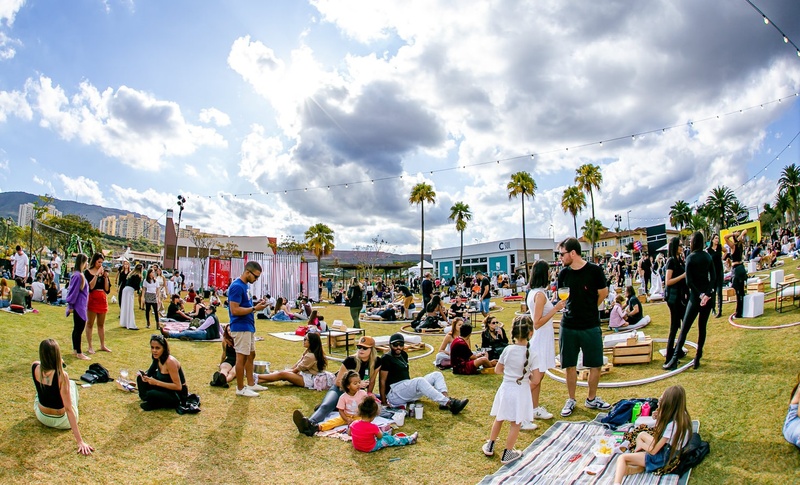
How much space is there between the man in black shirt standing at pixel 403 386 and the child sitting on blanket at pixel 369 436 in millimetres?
1065

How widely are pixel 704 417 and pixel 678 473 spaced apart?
145cm

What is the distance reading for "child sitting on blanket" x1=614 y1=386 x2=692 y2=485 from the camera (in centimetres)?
384

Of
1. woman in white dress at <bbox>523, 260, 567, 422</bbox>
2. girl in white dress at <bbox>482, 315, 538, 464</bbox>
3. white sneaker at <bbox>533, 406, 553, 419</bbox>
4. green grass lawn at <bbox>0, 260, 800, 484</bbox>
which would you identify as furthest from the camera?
white sneaker at <bbox>533, 406, 553, 419</bbox>

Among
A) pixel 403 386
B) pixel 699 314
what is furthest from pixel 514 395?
pixel 699 314

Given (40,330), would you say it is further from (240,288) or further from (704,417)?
(704,417)

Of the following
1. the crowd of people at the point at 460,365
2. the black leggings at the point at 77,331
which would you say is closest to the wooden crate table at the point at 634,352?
the crowd of people at the point at 460,365

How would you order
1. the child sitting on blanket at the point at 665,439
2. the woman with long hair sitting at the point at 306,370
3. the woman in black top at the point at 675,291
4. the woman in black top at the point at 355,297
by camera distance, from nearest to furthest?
1. the child sitting on blanket at the point at 665,439
2. the woman in black top at the point at 675,291
3. the woman with long hair sitting at the point at 306,370
4. the woman in black top at the point at 355,297

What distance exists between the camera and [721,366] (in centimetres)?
650

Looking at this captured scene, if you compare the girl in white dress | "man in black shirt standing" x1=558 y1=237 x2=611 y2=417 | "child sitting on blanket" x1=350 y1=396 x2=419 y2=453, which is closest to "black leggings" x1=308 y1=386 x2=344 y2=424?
"child sitting on blanket" x1=350 y1=396 x2=419 y2=453

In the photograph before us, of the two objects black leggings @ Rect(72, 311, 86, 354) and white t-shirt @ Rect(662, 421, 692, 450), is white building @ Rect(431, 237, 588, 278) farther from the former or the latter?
white t-shirt @ Rect(662, 421, 692, 450)

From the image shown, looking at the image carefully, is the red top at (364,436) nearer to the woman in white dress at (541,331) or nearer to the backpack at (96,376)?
the woman in white dress at (541,331)

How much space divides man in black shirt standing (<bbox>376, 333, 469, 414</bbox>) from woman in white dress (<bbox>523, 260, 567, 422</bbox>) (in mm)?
1065

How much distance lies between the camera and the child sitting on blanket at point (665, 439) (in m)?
3.84

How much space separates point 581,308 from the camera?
5297 millimetres
